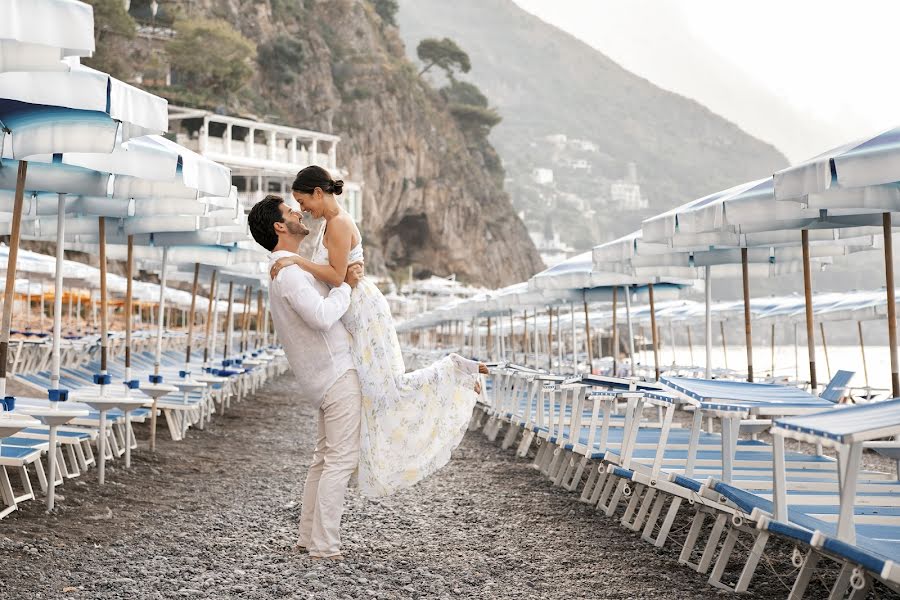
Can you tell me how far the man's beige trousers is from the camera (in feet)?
16.6

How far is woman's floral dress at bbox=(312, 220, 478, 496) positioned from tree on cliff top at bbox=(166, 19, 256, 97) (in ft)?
192

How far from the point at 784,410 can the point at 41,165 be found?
17.3 feet

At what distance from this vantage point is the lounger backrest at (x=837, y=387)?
26.3 feet

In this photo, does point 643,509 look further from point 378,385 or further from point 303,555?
point 303,555

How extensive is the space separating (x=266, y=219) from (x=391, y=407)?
1170mm

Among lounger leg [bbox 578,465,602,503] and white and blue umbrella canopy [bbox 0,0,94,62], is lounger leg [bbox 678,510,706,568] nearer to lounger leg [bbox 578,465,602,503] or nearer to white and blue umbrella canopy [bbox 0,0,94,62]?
lounger leg [bbox 578,465,602,503]

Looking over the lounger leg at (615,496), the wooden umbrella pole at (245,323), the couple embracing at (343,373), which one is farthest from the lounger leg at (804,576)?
the wooden umbrella pole at (245,323)

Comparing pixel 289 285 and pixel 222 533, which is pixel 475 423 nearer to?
pixel 222 533

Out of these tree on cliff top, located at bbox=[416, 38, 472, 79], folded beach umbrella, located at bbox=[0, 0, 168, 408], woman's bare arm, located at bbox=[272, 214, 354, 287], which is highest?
tree on cliff top, located at bbox=[416, 38, 472, 79]

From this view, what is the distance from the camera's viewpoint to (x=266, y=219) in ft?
17.1

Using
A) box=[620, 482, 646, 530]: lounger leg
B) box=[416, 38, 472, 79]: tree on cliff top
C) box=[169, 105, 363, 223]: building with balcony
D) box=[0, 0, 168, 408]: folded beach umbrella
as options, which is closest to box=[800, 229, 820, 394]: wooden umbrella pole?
box=[620, 482, 646, 530]: lounger leg

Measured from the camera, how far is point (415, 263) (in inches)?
3214

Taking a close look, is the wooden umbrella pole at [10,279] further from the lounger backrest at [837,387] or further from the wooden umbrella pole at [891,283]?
the lounger backrest at [837,387]

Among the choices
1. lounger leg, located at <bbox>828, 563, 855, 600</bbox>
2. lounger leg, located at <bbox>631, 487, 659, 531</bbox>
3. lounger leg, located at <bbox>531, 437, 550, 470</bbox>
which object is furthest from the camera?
lounger leg, located at <bbox>531, 437, 550, 470</bbox>
